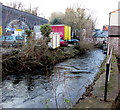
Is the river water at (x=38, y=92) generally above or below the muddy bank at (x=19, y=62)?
below

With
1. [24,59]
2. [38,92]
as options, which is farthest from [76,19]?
[38,92]

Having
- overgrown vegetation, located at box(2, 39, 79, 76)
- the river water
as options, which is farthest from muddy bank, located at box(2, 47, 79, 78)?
the river water

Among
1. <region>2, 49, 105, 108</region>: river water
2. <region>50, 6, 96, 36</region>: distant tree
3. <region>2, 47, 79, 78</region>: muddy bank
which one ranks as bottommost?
<region>2, 49, 105, 108</region>: river water

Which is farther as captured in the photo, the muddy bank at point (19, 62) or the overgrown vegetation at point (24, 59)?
the overgrown vegetation at point (24, 59)

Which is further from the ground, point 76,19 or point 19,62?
point 76,19

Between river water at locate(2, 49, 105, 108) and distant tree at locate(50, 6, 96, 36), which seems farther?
distant tree at locate(50, 6, 96, 36)

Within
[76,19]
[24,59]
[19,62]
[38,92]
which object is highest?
[76,19]

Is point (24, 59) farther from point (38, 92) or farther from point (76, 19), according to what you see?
point (76, 19)

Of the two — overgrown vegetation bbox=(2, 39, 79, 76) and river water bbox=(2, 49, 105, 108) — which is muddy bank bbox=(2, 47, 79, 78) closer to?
overgrown vegetation bbox=(2, 39, 79, 76)

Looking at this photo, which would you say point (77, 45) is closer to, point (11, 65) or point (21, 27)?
point (21, 27)

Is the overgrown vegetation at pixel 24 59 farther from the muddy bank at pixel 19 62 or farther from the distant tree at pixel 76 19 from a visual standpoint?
the distant tree at pixel 76 19

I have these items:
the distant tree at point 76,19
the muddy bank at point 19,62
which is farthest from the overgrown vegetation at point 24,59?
the distant tree at point 76,19

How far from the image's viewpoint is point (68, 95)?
275 inches

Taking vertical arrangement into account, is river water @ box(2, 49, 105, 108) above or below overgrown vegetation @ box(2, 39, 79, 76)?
below
